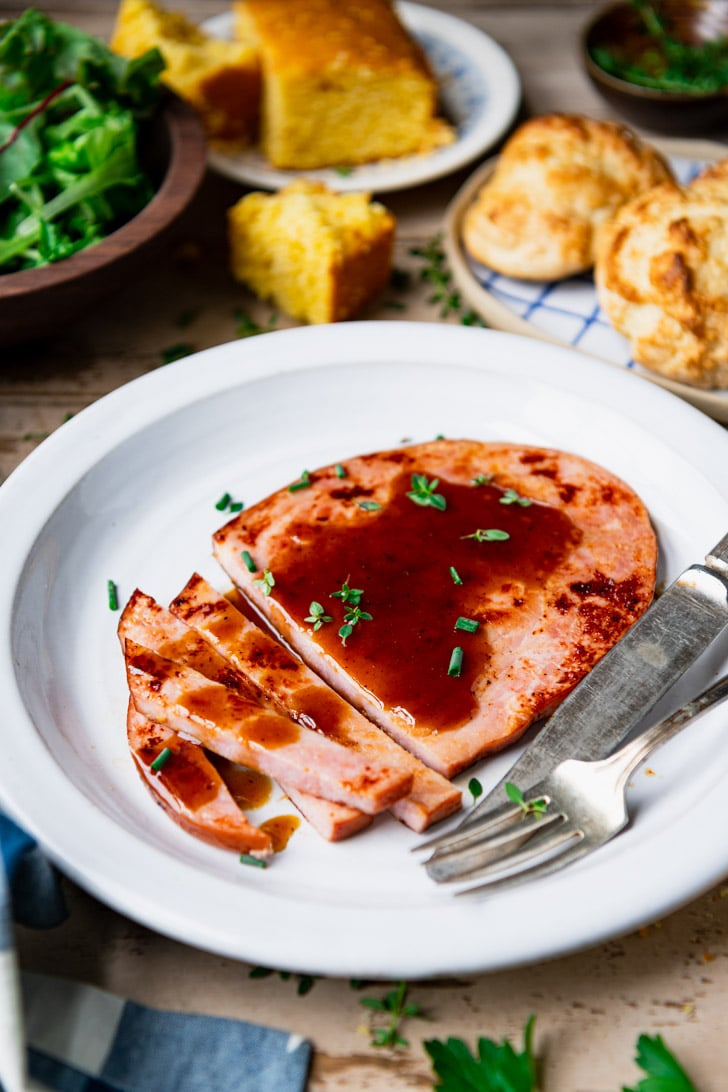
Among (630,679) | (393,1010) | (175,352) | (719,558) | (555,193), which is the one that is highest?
(555,193)

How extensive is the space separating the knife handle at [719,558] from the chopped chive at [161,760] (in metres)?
1.37

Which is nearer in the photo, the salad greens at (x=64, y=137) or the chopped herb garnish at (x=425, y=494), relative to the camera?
the chopped herb garnish at (x=425, y=494)

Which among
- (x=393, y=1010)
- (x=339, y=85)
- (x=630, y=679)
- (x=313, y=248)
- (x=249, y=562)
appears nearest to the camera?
(x=393, y=1010)

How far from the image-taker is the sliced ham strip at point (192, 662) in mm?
2111

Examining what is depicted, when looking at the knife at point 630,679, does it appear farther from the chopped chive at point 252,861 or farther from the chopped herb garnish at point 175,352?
the chopped herb garnish at point 175,352

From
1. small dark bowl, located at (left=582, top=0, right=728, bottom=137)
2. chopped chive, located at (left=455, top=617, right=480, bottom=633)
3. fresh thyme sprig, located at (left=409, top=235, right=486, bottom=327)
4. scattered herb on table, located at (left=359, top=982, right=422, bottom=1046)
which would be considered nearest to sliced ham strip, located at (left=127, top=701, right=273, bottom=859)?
scattered herb on table, located at (left=359, top=982, right=422, bottom=1046)

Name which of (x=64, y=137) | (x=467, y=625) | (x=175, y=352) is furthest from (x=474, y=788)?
(x=64, y=137)

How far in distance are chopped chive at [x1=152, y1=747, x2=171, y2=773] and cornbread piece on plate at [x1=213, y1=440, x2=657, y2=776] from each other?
1.47 ft

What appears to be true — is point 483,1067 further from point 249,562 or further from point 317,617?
point 249,562

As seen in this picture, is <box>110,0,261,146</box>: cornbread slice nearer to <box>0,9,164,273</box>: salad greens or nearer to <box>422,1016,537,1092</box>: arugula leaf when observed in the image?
<box>0,9,164,273</box>: salad greens

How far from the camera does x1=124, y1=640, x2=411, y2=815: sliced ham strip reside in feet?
6.86

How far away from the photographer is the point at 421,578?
257 cm

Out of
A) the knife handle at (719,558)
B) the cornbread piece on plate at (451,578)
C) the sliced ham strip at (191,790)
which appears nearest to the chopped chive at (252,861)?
the sliced ham strip at (191,790)

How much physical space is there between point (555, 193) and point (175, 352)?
1453 mm
